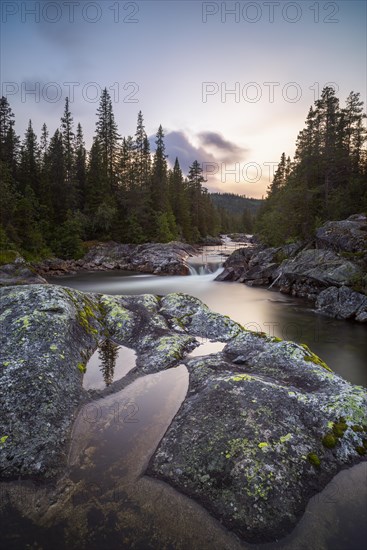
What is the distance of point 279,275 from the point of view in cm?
2731

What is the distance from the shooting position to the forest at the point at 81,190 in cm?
4503

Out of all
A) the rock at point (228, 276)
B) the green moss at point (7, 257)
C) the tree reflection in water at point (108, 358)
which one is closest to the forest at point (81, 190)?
the green moss at point (7, 257)

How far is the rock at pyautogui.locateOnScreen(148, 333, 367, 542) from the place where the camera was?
3.45 meters

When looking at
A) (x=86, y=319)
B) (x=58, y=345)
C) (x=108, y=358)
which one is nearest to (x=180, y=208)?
(x=86, y=319)

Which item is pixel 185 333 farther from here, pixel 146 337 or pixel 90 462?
pixel 90 462

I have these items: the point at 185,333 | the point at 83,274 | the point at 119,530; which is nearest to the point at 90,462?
the point at 119,530

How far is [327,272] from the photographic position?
845 inches

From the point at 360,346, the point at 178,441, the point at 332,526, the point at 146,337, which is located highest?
the point at 146,337

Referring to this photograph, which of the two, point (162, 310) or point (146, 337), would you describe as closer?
point (146, 337)

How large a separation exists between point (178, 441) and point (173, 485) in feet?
2.10

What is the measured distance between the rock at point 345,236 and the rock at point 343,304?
4192mm

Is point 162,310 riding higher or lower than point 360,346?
higher

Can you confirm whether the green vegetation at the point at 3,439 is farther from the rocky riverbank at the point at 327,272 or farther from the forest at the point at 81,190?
the forest at the point at 81,190

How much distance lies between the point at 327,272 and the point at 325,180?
20.5 meters
